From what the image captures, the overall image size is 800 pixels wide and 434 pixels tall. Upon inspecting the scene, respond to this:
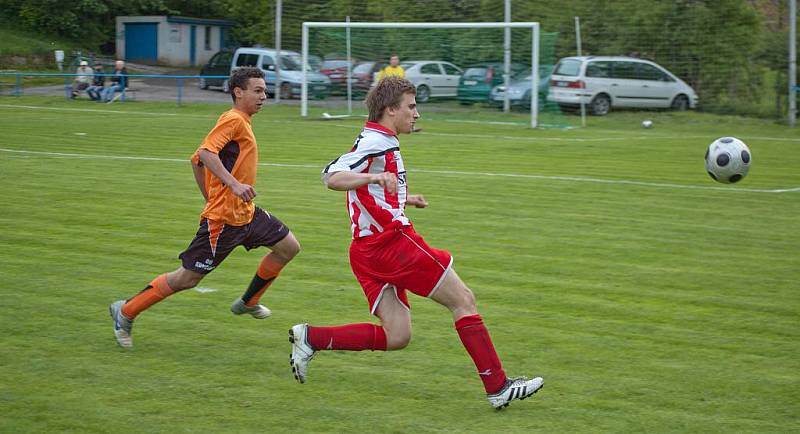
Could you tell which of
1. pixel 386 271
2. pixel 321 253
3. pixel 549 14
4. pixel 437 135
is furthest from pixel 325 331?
pixel 549 14

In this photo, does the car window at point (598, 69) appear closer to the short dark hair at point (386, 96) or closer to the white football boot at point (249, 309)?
the white football boot at point (249, 309)

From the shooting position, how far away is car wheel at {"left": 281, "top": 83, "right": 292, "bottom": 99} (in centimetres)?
3171

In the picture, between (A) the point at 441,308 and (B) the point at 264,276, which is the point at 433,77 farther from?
(B) the point at 264,276

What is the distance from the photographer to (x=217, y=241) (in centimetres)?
633

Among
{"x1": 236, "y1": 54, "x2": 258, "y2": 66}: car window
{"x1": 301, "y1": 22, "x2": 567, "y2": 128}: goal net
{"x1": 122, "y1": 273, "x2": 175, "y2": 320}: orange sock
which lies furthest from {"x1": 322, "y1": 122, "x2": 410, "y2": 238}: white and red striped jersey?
{"x1": 236, "y1": 54, "x2": 258, "y2": 66}: car window

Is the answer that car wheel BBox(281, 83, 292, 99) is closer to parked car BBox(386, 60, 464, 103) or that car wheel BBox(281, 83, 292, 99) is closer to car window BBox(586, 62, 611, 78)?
parked car BBox(386, 60, 464, 103)

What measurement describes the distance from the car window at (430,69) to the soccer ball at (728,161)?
16438mm

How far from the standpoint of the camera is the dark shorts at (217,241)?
6.27 metres

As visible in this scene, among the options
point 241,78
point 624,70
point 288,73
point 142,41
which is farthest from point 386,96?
point 142,41

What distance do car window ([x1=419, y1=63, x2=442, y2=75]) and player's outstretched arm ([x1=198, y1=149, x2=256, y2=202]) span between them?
69.5ft

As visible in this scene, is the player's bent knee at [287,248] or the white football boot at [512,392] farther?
the player's bent knee at [287,248]

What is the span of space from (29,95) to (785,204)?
93.3 feet

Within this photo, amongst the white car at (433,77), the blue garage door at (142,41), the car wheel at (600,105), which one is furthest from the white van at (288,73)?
the blue garage door at (142,41)

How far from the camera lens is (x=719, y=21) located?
27.5 metres
